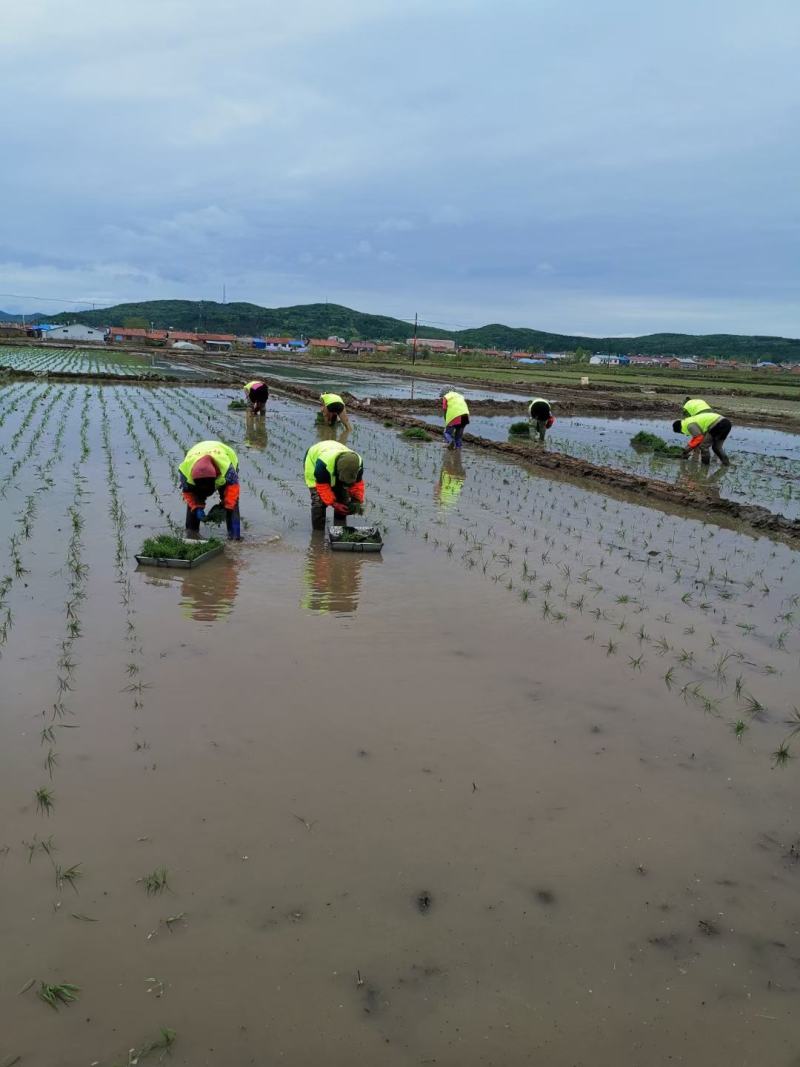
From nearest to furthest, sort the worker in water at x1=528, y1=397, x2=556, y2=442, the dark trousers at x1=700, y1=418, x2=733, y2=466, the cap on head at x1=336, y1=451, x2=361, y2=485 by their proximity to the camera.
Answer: the cap on head at x1=336, y1=451, x2=361, y2=485, the dark trousers at x1=700, y1=418, x2=733, y2=466, the worker in water at x1=528, y1=397, x2=556, y2=442

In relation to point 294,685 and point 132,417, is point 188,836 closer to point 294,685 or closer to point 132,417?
point 294,685

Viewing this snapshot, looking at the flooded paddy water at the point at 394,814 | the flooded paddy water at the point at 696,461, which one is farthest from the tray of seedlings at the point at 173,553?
the flooded paddy water at the point at 696,461

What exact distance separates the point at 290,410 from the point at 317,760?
17.3m

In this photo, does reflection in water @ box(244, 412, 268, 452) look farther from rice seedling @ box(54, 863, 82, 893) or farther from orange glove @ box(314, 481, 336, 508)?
rice seedling @ box(54, 863, 82, 893)

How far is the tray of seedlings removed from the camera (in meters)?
5.96

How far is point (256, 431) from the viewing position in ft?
49.8

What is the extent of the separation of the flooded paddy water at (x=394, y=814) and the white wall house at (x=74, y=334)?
83127 mm

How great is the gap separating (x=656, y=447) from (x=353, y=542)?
10.4m

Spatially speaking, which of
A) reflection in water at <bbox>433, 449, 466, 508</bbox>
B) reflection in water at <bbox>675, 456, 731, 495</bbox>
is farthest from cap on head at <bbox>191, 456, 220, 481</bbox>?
reflection in water at <bbox>675, 456, 731, 495</bbox>

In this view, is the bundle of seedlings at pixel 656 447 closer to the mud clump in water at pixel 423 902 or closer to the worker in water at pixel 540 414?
the worker in water at pixel 540 414

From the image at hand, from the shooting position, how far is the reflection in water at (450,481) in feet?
31.0

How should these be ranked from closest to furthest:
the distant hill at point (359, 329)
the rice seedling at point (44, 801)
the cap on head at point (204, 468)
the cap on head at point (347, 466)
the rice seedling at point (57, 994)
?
the rice seedling at point (57, 994)
the rice seedling at point (44, 801)
the cap on head at point (204, 468)
the cap on head at point (347, 466)
the distant hill at point (359, 329)

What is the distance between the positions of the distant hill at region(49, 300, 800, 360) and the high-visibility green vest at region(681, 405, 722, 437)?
5085 inches

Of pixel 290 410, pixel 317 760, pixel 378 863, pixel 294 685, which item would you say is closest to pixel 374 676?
pixel 294 685
